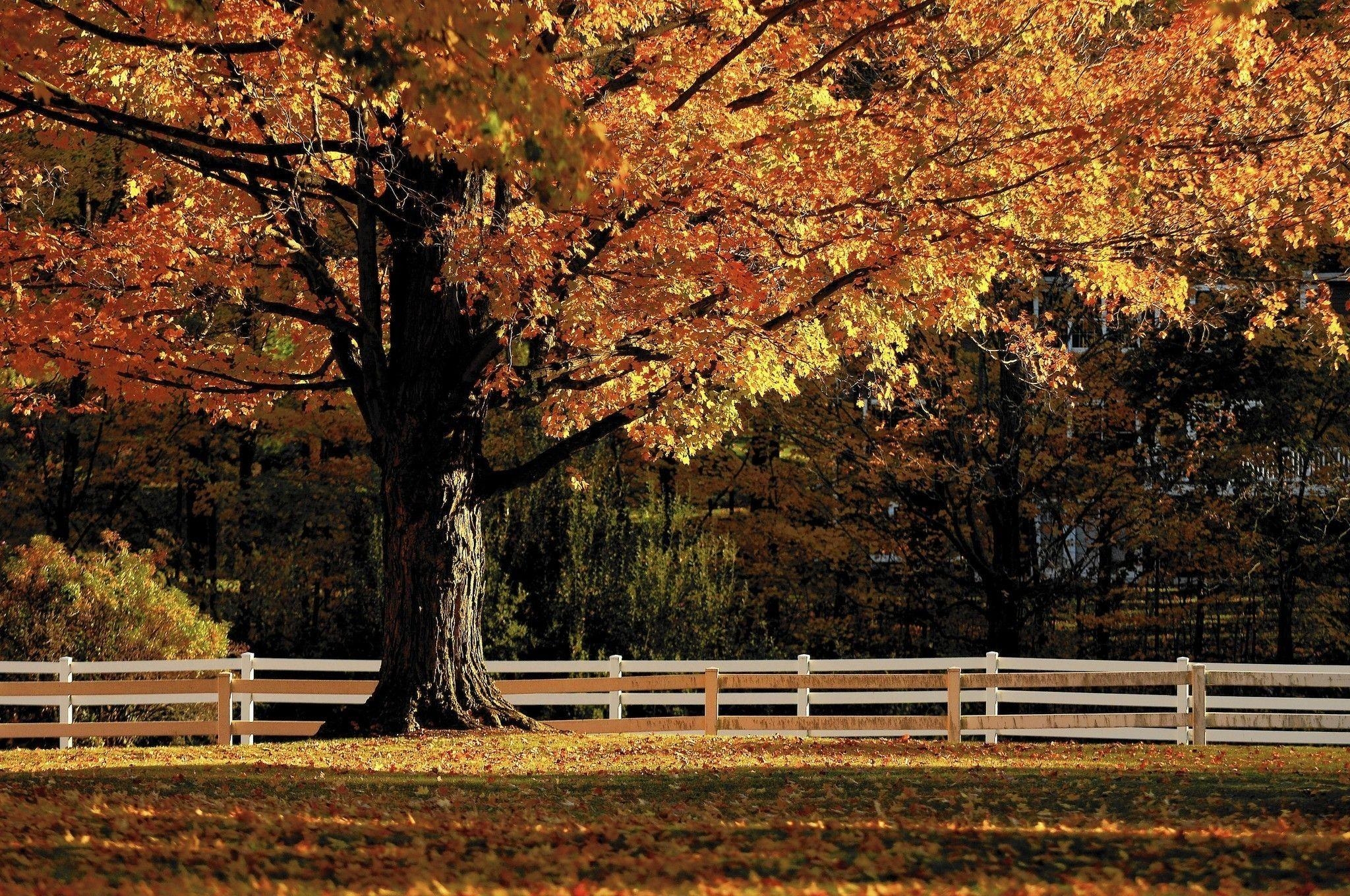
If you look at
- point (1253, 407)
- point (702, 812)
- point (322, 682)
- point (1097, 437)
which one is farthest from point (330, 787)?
point (1253, 407)

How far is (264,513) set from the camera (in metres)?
30.7

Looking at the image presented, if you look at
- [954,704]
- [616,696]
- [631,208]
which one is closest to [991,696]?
[954,704]

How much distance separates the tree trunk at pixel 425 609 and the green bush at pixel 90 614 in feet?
19.4

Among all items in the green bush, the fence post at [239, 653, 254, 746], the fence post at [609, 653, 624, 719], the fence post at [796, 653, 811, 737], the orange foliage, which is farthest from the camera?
the green bush

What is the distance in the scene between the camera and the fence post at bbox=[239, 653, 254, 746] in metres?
18.7

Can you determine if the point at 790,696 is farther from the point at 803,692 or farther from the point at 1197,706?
the point at 1197,706

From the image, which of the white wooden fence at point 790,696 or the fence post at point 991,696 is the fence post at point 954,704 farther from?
the fence post at point 991,696

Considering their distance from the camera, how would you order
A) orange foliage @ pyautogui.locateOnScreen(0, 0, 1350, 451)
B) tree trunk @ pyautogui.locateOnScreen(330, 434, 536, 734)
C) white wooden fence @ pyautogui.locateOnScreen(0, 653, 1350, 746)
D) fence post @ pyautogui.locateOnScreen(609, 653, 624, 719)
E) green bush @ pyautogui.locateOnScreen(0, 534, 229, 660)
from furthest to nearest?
green bush @ pyautogui.locateOnScreen(0, 534, 229, 660), fence post @ pyautogui.locateOnScreen(609, 653, 624, 719), white wooden fence @ pyautogui.locateOnScreen(0, 653, 1350, 746), tree trunk @ pyautogui.locateOnScreen(330, 434, 536, 734), orange foliage @ pyautogui.locateOnScreen(0, 0, 1350, 451)

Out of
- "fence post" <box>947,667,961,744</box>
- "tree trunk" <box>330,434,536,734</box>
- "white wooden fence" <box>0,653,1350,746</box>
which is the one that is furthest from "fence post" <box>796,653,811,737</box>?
"tree trunk" <box>330,434,536,734</box>

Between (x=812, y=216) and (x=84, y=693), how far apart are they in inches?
377

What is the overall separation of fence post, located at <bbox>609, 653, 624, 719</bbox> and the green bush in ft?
20.4

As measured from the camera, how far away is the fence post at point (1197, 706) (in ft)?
57.4

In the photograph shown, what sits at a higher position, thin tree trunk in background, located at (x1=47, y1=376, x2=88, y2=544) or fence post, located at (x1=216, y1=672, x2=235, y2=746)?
thin tree trunk in background, located at (x1=47, y1=376, x2=88, y2=544)

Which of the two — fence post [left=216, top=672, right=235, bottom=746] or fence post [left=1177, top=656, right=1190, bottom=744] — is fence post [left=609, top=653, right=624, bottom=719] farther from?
fence post [left=1177, top=656, right=1190, bottom=744]
